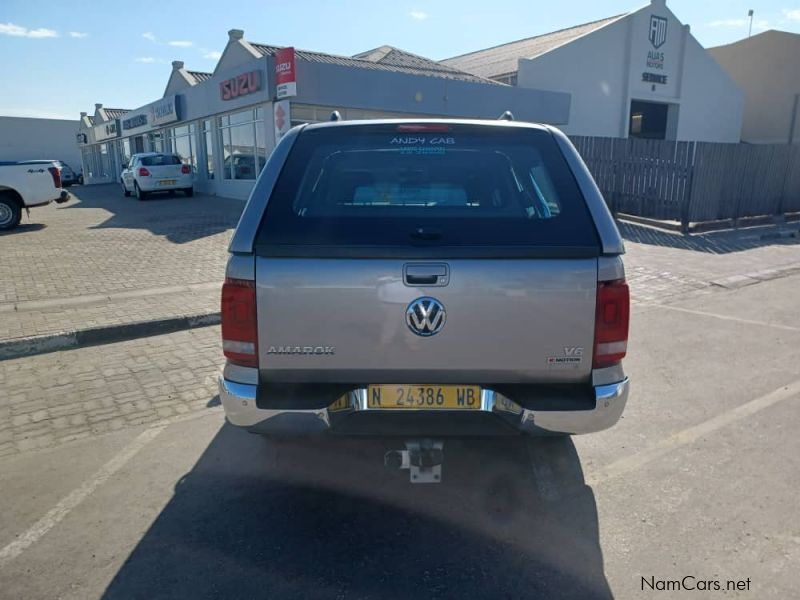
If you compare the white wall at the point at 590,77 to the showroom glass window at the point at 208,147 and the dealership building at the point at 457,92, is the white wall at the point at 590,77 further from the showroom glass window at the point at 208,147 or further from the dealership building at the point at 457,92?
the showroom glass window at the point at 208,147

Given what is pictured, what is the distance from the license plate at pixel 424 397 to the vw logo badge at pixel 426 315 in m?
0.30

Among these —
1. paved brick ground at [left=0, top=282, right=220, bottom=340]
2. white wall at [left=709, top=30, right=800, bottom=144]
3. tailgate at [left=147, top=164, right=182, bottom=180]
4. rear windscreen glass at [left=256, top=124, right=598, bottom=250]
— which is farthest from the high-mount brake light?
white wall at [left=709, top=30, right=800, bottom=144]

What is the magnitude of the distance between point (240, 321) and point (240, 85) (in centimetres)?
1798

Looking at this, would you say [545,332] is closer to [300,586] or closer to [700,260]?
[300,586]

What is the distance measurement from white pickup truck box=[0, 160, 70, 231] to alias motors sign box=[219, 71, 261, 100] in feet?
20.7

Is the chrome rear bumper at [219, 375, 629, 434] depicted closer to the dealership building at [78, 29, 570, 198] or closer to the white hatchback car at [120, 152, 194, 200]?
the dealership building at [78, 29, 570, 198]

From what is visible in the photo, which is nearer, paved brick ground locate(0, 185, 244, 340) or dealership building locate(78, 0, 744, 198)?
paved brick ground locate(0, 185, 244, 340)

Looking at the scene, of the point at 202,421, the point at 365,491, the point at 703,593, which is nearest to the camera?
the point at 703,593

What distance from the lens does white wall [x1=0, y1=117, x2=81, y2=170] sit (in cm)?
5069

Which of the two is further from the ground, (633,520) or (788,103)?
(788,103)

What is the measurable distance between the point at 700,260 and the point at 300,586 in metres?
10.3

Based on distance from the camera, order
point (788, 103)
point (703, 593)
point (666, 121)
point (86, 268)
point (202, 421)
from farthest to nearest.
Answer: point (788, 103) < point (666, 121) < point (86, 268) < point (202, 421) < point (703, 593)

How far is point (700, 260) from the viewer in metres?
10.7

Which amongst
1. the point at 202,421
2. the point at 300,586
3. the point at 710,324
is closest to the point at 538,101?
the point at 710,324
